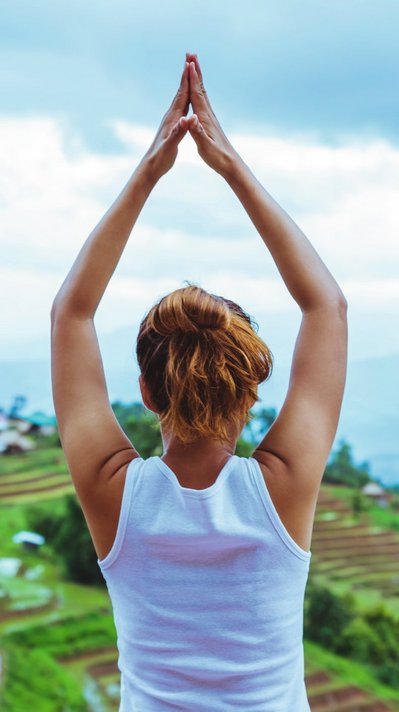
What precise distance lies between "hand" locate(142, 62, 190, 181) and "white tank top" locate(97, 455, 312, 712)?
0.99 feet

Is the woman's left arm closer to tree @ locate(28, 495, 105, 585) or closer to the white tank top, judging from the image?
the white tank top

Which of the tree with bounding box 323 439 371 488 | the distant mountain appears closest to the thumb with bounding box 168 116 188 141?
the distant mountain

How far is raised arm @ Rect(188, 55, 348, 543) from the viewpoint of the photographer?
2.03 ft

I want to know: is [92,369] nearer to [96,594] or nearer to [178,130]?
[178,130]

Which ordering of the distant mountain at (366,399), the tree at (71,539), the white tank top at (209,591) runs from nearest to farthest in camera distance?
the white tank top at (209,591)
the distant mountain at (366,399)
the tree at (71,539)

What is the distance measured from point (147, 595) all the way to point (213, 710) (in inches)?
3.5

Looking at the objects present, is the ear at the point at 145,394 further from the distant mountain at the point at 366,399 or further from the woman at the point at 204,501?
the distant mountain at the point at 366,399

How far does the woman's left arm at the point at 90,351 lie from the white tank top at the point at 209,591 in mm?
38

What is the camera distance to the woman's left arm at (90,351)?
2.09 ft

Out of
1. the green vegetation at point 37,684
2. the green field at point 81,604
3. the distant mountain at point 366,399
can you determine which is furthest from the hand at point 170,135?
the green field at point 81,604

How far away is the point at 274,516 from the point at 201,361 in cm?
12

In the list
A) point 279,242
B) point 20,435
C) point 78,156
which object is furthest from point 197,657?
point 20,435

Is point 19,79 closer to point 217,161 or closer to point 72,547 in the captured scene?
point 72,547

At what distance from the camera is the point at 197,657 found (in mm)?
604
